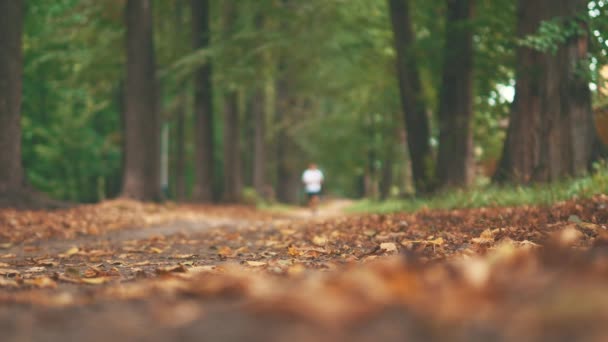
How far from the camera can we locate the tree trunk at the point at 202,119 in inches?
861

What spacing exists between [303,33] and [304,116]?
32.4 feet

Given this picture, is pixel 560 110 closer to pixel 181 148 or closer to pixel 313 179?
pixel 313 179

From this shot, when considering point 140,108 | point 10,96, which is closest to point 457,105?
point 140,108

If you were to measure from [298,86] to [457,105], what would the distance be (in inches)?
682

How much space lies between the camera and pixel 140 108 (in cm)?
1705

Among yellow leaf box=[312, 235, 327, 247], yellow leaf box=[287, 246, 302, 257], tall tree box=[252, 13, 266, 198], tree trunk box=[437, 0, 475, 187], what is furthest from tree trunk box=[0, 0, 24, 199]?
tall tree box=[252, 13, 266, 198]

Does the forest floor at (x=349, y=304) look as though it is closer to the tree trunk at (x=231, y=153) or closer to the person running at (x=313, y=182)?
the person running at (x=313, y=182)

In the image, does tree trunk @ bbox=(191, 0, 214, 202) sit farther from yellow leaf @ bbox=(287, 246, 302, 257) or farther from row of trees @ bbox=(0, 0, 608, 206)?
yellow leaf @ bbox=(287, 246, 302, 257)

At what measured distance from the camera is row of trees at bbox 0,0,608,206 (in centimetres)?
1106

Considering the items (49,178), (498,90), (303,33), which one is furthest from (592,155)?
(49,178)

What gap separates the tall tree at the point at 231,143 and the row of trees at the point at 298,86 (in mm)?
53

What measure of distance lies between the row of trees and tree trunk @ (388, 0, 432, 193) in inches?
1.3

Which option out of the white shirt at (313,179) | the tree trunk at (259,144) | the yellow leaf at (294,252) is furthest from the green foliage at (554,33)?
the tree trunk at (259,144)

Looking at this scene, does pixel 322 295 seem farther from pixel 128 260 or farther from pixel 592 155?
pixel 592 155
